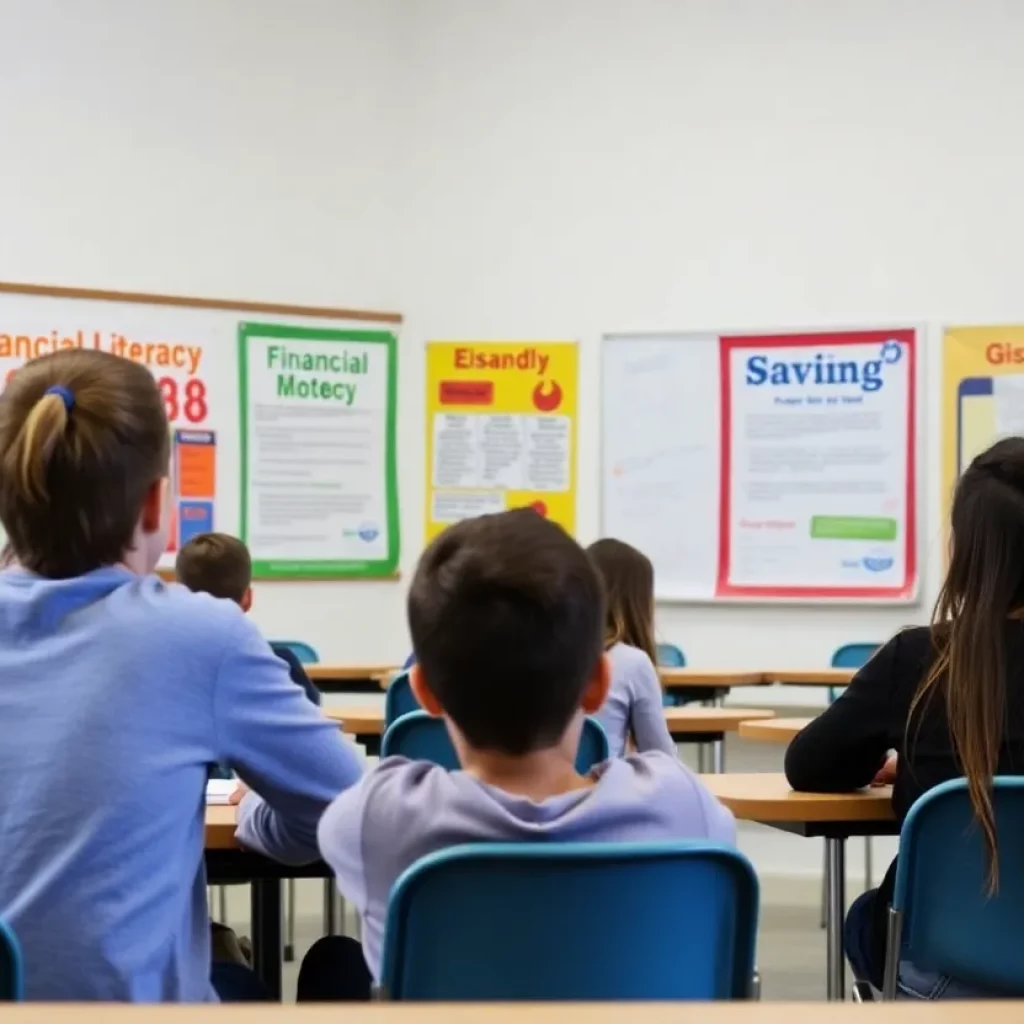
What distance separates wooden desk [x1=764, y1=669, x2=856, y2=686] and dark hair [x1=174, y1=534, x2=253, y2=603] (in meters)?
2.03

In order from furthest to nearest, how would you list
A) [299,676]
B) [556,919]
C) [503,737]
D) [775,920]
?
[775,920] < [299,676] < [503,737] < [556,919]

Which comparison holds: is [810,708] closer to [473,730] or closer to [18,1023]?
[473,730]

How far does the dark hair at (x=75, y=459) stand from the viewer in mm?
1618

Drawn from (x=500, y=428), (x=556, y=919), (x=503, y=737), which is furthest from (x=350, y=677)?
(x=556, y=919)

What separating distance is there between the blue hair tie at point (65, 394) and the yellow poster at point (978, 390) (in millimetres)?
4621

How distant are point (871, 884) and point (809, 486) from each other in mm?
1518

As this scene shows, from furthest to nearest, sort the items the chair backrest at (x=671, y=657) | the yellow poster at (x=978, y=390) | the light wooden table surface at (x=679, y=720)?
the yellow poster at (x=978, y=390) → the chair backrest at (x=671, y=657) → the light wooden table surface at (x=679, y=720)

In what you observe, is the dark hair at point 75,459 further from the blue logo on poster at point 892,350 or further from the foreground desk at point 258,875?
the blue logo on poster at point 892,350

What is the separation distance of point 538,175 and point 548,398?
916 millimetres

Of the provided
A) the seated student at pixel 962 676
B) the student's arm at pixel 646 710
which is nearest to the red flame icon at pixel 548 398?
the student's arm at pixel 646 710

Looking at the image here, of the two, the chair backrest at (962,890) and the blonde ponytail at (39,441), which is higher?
the blonde ponytail at (39,441)

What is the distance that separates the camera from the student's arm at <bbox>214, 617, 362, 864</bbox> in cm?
162

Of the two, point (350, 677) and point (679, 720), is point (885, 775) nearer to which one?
point (679, 720)

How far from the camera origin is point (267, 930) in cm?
257
